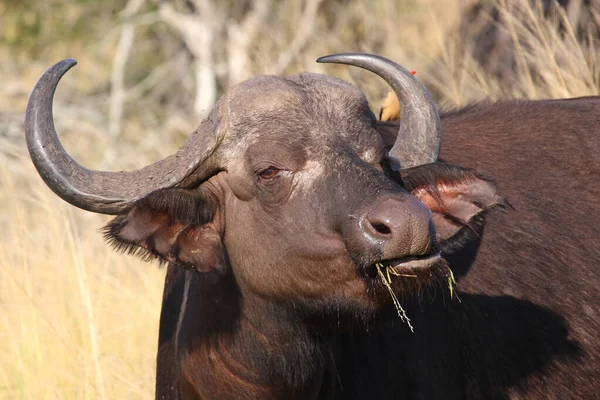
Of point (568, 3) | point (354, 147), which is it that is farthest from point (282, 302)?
point (568, 3)

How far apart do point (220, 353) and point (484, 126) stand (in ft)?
6.58

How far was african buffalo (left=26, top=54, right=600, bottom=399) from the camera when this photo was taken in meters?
3.89

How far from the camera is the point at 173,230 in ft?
13.5

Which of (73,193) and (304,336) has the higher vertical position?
(73,193)

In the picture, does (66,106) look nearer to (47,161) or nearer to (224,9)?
(224,9)

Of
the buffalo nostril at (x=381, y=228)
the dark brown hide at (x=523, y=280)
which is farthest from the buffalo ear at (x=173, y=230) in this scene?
the dark brown hide at (x=523, y=280)

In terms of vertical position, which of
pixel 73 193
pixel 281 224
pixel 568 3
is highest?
pixel 73 193

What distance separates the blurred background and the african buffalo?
1595mm

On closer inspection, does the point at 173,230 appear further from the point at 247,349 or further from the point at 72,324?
the point at 72,324

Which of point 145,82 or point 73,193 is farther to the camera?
point 145,82

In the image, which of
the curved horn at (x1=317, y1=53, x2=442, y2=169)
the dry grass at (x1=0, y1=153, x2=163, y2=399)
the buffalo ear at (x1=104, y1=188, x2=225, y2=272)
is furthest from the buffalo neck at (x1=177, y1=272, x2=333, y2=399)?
the dry grass at (x1=0, y1=153, x2=163, y2=399)

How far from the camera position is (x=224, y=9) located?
17.8 meters

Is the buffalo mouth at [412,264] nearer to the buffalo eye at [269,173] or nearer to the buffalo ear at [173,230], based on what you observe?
the buffalo eye at [269,173]

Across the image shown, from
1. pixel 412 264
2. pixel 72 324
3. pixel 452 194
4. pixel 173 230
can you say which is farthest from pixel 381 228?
pixel 72 324
